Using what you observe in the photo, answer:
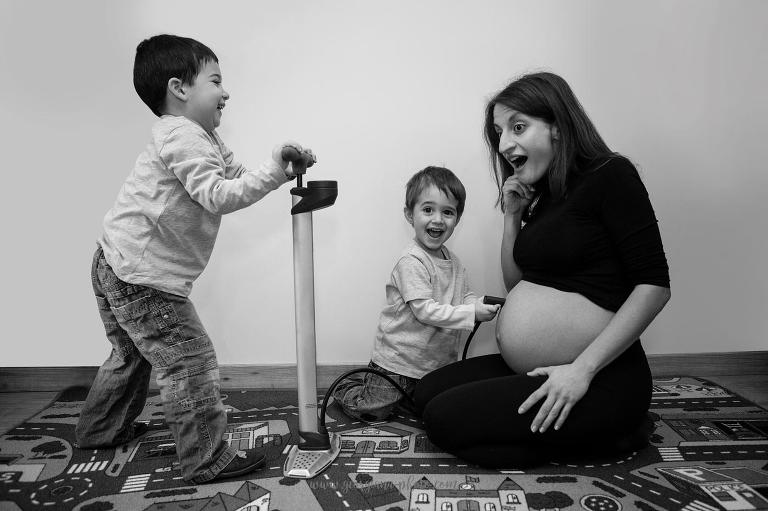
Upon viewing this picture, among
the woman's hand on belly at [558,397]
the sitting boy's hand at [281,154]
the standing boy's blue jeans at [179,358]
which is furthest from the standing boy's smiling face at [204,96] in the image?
the woman's hand on belly at [558,397]

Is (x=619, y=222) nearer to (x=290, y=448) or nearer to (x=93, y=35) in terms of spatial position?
(x=290, y=448)

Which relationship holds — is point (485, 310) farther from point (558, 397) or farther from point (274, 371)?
point (274, 371)

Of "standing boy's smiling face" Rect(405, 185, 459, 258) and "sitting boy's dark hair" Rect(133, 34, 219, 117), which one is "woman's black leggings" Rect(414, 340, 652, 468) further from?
"sitting boy's dark hair" Rect(133, 34, 219, 117)

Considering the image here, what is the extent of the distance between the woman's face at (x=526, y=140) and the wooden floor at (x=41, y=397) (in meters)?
0.92

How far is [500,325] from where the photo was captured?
1.22 m

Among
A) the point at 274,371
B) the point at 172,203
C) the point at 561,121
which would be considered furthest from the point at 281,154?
the point at 274,371

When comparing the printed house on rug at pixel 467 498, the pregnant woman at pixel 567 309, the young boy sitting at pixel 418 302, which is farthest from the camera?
the young boy sitting at pixel 418 302

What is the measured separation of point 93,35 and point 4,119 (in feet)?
1.17

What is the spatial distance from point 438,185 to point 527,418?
623mm

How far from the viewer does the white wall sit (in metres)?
1.58

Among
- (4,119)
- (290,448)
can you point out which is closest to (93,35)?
(4,119)

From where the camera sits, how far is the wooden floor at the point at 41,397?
148cm

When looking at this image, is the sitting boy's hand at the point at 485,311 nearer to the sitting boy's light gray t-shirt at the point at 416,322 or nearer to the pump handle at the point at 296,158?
the sitting boy's light gray t-shirt at the point at 416,322

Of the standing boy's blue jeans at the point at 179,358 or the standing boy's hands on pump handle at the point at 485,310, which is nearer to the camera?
the standing boy's blue jeans at the point at 179,358
